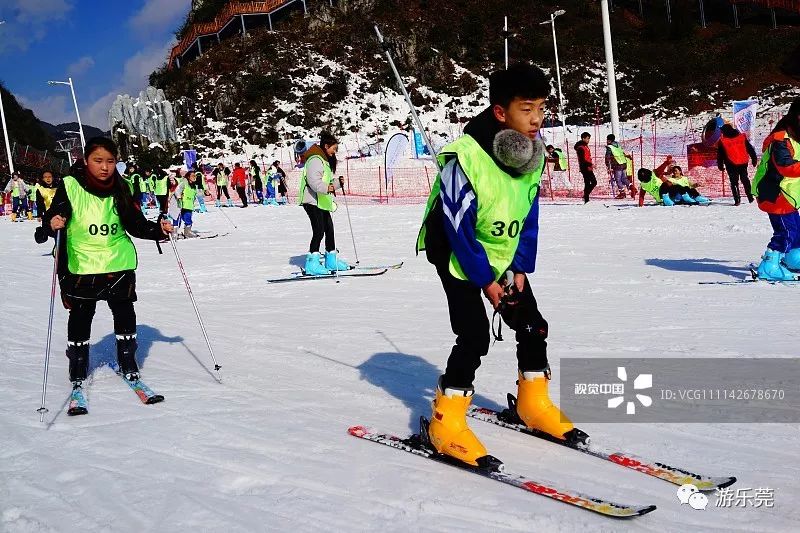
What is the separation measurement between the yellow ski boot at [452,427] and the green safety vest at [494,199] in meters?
0.55

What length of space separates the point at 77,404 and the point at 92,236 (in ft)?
3.54

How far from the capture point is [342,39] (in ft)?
188

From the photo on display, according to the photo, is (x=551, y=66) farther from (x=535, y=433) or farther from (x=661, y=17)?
(x=535, y=433)

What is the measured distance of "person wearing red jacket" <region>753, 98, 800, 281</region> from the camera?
6660 millimetres

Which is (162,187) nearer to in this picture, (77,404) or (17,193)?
(17,193)

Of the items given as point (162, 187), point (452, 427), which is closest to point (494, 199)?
point (452, 427)

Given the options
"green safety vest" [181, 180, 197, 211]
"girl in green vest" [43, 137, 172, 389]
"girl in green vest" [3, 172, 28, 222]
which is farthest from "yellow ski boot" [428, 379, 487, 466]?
"girl in green vest" [3, 172, 28, 222]

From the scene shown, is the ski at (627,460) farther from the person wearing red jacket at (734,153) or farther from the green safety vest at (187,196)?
the green safety vest at (187,196)

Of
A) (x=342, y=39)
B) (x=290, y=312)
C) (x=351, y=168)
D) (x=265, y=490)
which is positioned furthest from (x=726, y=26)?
(x=265, y=490)

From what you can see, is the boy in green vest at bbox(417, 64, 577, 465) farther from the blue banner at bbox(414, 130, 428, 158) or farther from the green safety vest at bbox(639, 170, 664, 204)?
the blue banner at bbox(414, 130, 428, 158)

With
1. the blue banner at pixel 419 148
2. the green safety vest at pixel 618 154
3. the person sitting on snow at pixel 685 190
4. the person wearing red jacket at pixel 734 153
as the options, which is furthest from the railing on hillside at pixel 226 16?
the person wearing red jacket at pixel 734 153

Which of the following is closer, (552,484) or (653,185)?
(552,484)

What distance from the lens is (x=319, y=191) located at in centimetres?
934

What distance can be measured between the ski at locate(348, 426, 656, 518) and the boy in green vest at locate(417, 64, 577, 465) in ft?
0.16
